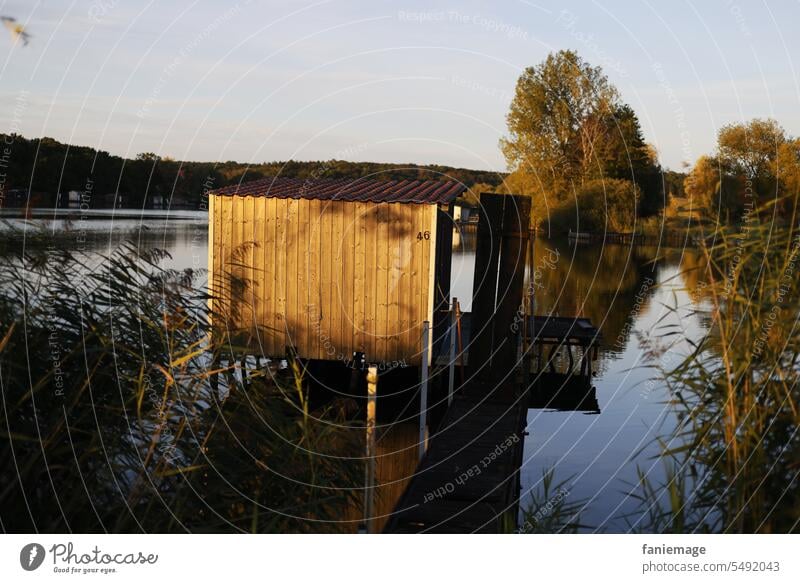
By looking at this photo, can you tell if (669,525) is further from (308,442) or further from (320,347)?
(320,347)

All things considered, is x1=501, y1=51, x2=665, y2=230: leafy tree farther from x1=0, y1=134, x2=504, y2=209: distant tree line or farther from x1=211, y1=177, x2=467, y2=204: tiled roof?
x1=211, y1=177, x2=467, y2=204: tiled roof

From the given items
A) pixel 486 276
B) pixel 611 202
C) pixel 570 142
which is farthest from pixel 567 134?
pixel 486 276

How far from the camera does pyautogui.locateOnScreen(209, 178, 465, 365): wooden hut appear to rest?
15727 millimetres

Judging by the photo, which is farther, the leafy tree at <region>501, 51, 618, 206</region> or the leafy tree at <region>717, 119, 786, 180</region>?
the leafy tree at <region>501, 51, 618, 206</region>

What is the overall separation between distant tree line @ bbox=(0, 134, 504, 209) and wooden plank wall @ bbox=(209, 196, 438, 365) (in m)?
1.07

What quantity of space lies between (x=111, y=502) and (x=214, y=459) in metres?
0.81

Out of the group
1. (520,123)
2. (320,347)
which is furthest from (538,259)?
(320,347)

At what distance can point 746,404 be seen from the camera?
5.27m

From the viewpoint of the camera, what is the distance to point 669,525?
544 centimetres
